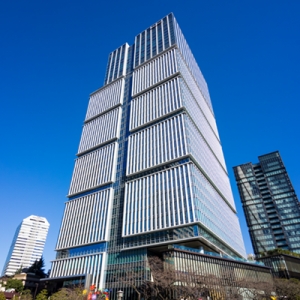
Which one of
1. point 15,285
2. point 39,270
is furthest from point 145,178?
A: point 39,270

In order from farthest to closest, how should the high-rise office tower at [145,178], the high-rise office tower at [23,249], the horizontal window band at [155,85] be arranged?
the high-rise office tower at [23,249] < the horizontal window band at [155,85] < the high-rise office tower at [145,178]

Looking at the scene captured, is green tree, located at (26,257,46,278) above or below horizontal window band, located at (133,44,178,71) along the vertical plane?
below

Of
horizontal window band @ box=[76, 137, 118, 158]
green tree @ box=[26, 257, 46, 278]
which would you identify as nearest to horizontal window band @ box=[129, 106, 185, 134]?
horizontal window band @ box=[76, 137, 118, 158]

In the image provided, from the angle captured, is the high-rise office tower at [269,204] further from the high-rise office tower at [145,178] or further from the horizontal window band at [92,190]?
the horizontal window band at [92,190]

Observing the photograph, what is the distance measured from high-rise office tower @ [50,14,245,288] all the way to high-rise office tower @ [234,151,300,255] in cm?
4459

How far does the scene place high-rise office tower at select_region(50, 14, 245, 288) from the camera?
4938 cm

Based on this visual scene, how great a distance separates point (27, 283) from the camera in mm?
76562

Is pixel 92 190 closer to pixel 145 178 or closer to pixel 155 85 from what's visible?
pixel 145 178

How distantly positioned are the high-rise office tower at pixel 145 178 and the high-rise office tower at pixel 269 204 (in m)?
44.6

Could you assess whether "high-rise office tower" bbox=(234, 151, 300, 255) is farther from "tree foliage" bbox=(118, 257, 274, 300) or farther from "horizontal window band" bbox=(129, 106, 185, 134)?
"horizontal window band" bbox=(129, 106, 185, 134)

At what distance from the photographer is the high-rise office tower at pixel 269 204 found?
359 ft

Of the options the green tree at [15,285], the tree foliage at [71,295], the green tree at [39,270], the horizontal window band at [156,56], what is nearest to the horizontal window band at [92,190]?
the green tree at [15,285]

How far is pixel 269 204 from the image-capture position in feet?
394

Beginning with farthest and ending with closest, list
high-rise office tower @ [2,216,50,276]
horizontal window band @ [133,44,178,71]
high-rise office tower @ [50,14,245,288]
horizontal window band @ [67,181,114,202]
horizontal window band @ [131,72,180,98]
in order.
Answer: high-rise office tower @ [2,216,50,276] < horizontal window band @ [133,44,178,71] < horizontal window band @ [131,72,180,98] < horizontal window band @ [67,181,114,202] < high-rise office tower @ [50,14,245,288]
